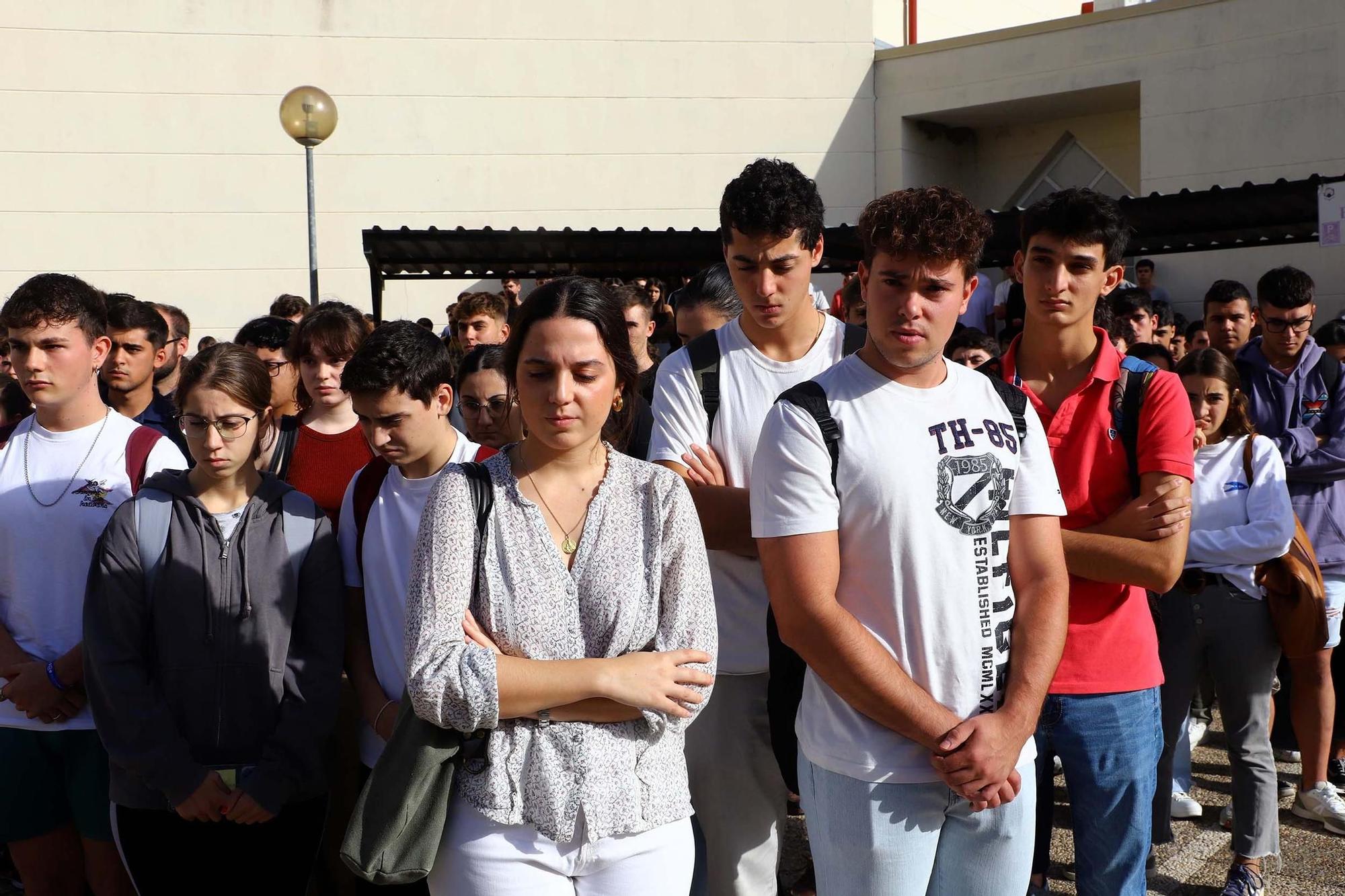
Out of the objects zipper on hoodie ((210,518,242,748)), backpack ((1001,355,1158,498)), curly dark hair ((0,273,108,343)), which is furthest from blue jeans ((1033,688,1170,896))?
curly dark hair ((0,273,108,343))

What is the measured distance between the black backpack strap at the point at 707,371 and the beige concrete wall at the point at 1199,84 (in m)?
11.4

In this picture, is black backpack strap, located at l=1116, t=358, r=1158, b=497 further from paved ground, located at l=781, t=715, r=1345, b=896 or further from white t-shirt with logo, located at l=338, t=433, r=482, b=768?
paved ground, located at l=781, t=715, r=1345, b=896

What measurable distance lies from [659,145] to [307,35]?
15.5ft

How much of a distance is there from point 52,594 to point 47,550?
125mm

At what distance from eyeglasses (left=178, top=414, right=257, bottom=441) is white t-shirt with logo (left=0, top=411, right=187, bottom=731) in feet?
1.48

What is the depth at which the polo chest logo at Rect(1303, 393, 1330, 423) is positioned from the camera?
5359mm

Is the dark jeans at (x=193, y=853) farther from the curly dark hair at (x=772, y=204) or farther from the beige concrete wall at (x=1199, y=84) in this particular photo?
the beige concrete wall at (x=1199, y=84)

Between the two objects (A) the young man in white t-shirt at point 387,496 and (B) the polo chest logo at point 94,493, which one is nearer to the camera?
(A) the young man in white t-shirt at point 387,496

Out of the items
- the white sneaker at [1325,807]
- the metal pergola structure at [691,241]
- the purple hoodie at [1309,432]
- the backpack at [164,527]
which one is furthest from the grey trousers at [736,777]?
the metal pergola structure at [691,241]

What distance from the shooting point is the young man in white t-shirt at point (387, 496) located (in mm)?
3016

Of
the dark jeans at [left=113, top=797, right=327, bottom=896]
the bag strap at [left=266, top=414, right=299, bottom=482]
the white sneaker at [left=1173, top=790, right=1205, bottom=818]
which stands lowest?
the white sneaker at [left=1173, top=790, right=1205, bottom=818]

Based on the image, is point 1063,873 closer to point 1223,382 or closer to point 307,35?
point 1223,382

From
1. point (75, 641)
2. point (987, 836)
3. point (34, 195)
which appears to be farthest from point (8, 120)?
point (987, 836)

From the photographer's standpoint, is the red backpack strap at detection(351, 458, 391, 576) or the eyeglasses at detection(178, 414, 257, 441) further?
the red backpack strap at detection(351, 458, 391, 576)
